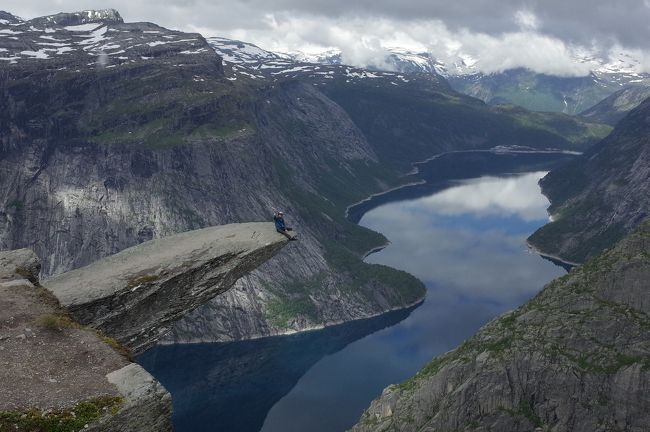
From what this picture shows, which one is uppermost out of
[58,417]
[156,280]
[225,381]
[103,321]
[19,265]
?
[19,265]

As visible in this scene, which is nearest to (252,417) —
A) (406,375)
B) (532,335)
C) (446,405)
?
(406,375)

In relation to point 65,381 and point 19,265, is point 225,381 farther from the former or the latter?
point 65,381

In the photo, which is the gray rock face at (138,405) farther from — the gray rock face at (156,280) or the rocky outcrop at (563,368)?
the rocky outcrop at (563,368)

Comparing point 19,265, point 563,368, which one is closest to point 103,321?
point 19,265

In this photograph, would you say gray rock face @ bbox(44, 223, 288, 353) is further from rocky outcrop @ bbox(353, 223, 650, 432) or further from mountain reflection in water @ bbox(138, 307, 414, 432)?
Answer: mountain reflection in water @ bbox(138, 307, 414, 432)

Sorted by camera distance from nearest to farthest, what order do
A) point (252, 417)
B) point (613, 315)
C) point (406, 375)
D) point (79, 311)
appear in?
point (79, 311)
point (613, 315)
point (252, 417)
point (406, 375)

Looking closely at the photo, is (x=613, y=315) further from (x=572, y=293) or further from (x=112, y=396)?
(x=112, y=396)
